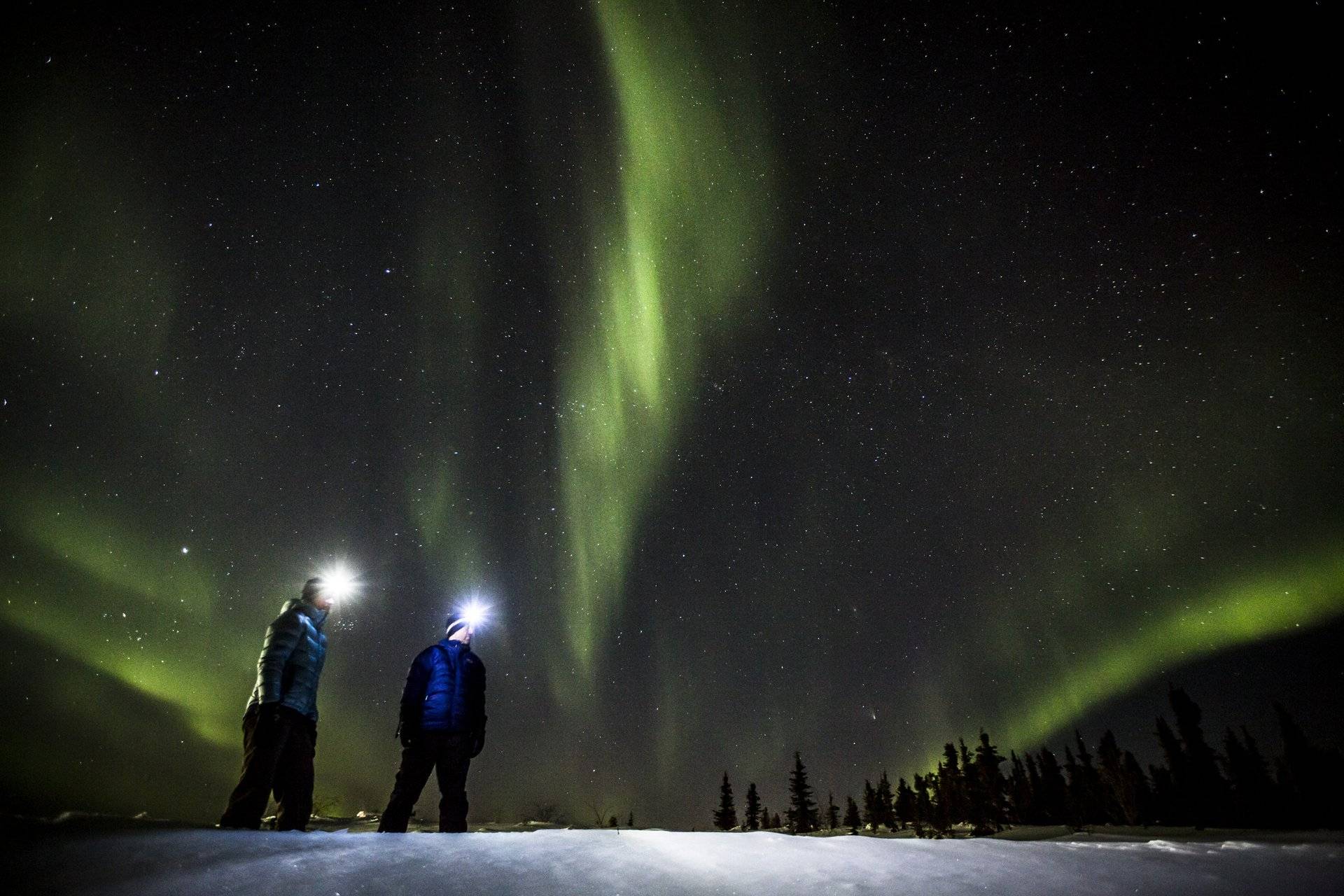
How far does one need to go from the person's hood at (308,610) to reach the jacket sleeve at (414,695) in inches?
37.0

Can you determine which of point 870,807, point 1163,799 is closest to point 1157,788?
point 1163,799

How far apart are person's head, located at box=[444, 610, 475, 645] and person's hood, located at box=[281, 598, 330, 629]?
45.5 inches

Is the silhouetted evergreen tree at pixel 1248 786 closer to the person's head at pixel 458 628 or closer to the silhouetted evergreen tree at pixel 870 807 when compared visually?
the silhouetted evergreen tree at pixel 870 807

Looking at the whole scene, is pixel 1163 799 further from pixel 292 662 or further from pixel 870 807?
pixel 292 662

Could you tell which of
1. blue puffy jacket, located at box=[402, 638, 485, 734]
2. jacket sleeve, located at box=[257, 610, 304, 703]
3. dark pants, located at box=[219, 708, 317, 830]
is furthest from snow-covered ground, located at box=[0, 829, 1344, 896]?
blue puffy jacket, located at box=[402, 638, 485, 734]

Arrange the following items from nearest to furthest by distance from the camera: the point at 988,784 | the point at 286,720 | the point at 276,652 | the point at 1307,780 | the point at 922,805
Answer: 1. the point at 286,720
2. the point at 276,652
3. the point at 1307,780
4. the point at 988,784
5. the point at 922,805

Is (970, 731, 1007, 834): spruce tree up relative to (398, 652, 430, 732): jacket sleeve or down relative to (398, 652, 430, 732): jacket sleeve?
down

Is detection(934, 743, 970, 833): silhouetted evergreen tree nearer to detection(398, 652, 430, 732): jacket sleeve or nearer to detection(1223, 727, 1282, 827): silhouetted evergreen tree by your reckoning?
detection(1223, 727, 1282, 827): silhouetted evergreen tree

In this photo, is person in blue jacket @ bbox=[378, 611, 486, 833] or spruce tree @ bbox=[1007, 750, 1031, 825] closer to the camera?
person in blue jacket @ bbox=[378, 611, 486, 833]

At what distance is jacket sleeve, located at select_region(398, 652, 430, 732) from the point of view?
205 inches

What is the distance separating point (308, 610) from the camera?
5.07 meters

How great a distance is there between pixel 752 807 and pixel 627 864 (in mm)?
93456

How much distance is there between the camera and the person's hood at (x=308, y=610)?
16.4ft

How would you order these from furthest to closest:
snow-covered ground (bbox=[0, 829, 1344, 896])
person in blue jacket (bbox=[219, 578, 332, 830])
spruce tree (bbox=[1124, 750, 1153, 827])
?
spruce tree (bbox=[1124, 750, 1153, 827]) < person in blue jacket (bbox=[219, 578, 332, 830]) < snow-covered ground (bbox=[0, 829, 1344, 896])
